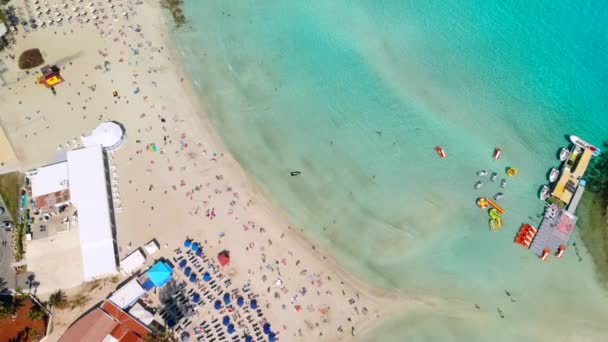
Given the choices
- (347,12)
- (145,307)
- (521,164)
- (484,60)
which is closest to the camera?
(145,307)

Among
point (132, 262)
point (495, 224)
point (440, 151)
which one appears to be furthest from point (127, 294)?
point (495, 224)

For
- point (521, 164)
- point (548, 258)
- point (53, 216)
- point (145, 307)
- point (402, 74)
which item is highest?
point (402, 74)

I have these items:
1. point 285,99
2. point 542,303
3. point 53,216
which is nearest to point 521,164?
point 542,303

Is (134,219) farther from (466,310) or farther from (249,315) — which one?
(466,310)

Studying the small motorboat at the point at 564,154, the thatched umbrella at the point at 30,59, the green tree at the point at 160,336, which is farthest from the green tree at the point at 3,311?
the small motorboat at the point at 564,154

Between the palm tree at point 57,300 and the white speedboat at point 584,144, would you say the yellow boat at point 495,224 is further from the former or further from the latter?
the palm tree at point 57,300

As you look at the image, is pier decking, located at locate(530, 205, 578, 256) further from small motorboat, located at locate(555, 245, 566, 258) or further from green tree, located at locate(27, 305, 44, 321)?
green tree, located at locate(27, 305, 44, 321)

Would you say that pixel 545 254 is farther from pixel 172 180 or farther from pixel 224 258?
pixel 172 180
